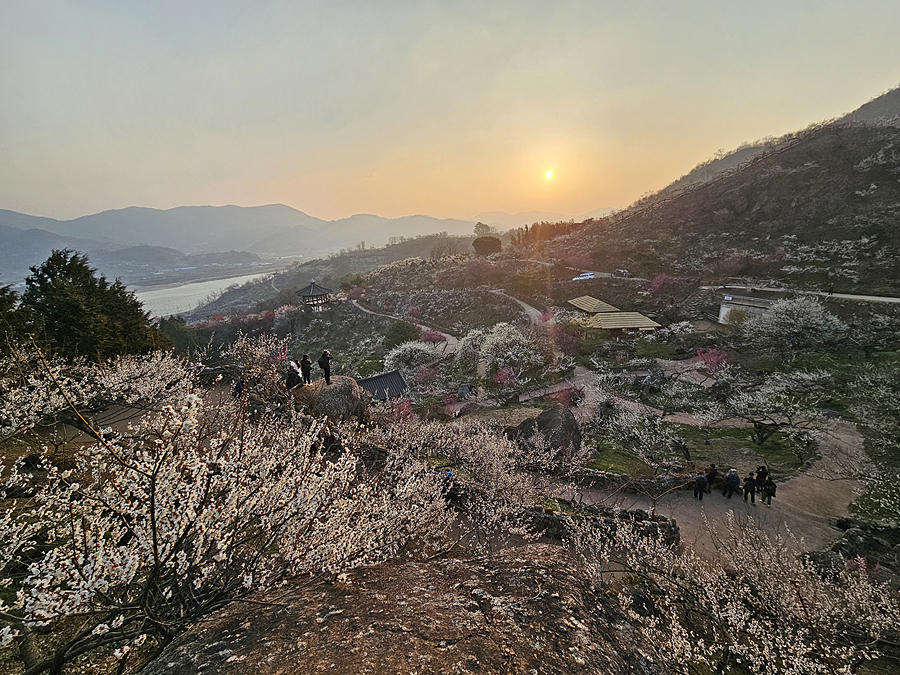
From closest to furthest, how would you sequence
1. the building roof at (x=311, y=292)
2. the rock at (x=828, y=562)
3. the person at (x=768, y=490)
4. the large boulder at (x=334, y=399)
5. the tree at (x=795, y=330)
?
the rock at (x=828, y=562) < the person at (x=768, y=490) < the large boulder at (x=334, y=399) < the tree at (x=795, y=330) < the building roof at (x=311, y=292)

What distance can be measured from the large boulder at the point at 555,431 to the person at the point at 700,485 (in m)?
3.93

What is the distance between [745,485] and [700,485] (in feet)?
4.48

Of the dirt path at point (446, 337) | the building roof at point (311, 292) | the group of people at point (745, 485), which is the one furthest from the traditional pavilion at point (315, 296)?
the group of people at point (745, 485)

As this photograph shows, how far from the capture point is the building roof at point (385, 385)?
22.1m

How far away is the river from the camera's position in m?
97.8

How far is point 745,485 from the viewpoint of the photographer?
11.5 meters

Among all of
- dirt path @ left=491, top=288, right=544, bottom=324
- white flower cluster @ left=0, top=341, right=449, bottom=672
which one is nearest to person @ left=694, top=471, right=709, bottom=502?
white flower cluster @ left=0, top=341, right=449, bottom=672

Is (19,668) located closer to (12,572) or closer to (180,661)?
(12,572)

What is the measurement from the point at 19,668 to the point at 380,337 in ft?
133

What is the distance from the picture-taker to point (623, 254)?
54281 mm

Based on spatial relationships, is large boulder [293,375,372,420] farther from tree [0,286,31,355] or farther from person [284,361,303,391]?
tree [0,286,31,355]

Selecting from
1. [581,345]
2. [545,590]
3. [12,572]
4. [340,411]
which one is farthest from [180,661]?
[581,345]

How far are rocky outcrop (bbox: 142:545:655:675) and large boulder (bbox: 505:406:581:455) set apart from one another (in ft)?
33.1

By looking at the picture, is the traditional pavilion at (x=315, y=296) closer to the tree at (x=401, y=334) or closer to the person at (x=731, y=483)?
the tree at (x=401, y=334)
